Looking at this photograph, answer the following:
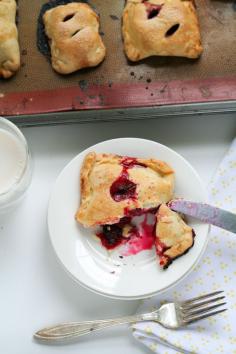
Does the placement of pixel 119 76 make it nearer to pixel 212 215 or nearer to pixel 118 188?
pixel 118 188

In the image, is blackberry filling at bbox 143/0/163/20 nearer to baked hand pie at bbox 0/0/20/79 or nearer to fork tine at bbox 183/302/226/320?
baked hand pie at bbox 0/0/20/79

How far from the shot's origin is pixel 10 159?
1.34 meters

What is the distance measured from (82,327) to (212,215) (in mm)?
374

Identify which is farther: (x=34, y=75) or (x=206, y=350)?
(x=34, y=75)

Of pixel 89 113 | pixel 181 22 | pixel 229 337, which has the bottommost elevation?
pixel 229 337

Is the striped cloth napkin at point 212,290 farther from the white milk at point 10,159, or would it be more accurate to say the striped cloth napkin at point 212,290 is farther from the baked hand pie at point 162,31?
the white milk at point 10,159

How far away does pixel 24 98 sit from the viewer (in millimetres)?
1376

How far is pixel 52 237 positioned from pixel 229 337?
17.4 inches

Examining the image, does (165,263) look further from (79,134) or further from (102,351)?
(79,134)

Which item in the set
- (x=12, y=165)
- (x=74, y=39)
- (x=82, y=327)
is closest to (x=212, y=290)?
(x=82, y=327)

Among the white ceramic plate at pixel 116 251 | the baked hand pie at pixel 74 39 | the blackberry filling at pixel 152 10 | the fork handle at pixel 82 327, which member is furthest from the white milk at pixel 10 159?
the blackberry filling at pixel 152 10

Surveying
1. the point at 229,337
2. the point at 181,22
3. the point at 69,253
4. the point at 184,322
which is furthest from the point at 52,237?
the point at 181,22

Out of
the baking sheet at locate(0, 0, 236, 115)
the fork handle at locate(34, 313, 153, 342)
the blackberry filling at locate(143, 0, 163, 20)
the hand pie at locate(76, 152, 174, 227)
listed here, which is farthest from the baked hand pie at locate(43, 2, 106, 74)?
the fork handle at locate(34, 313, 153, 342)

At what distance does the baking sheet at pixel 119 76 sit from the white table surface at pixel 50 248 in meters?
0.08
